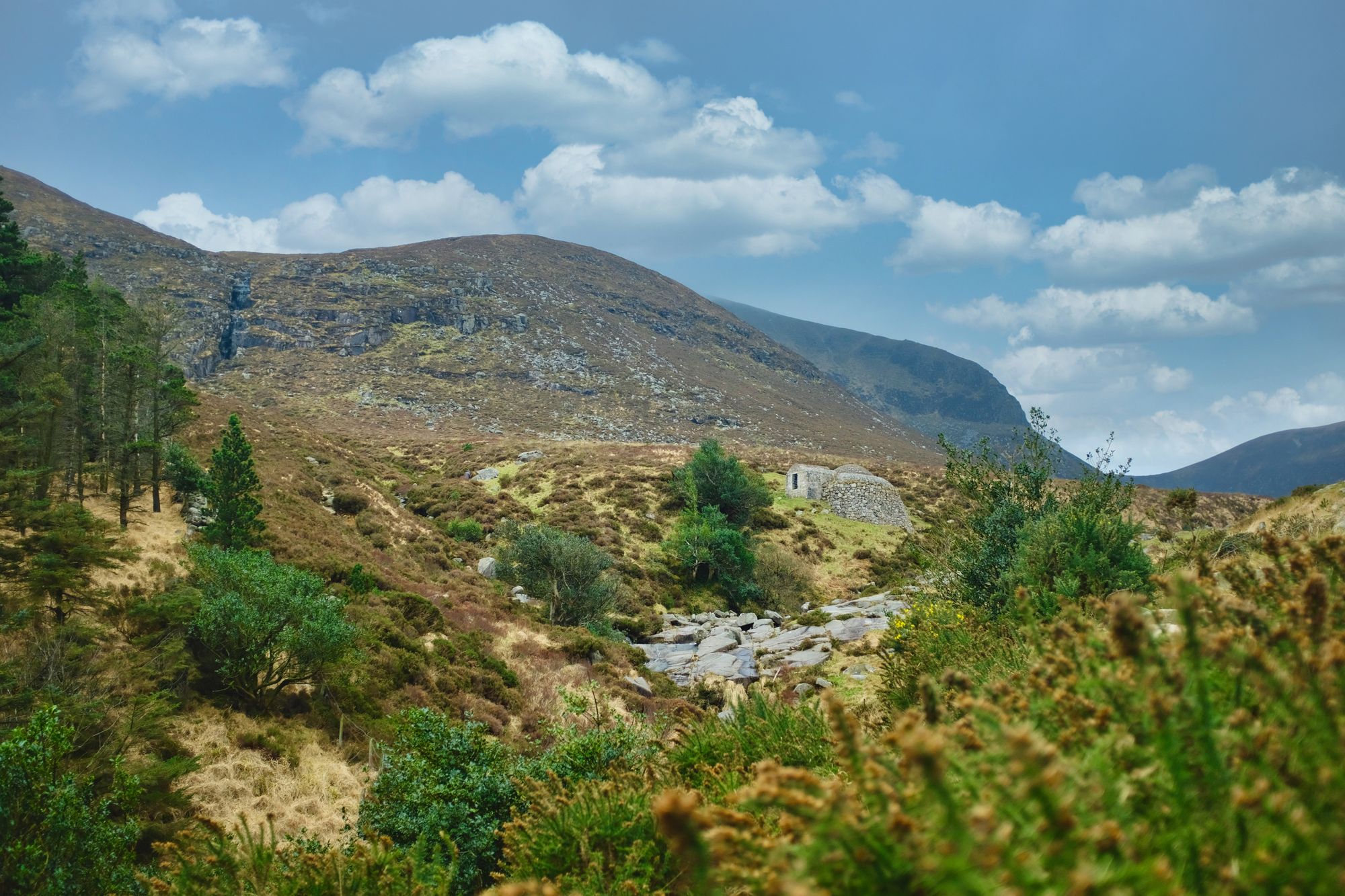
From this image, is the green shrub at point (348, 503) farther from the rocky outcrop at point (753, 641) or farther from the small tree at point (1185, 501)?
A: the small tree at point (1185, 501)

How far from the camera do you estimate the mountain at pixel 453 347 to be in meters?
79.8

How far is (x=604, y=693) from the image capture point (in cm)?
1327

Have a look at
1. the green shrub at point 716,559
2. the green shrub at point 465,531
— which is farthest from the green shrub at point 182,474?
the green shrub at point 716,559

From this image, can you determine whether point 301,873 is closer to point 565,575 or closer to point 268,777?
point 268,777

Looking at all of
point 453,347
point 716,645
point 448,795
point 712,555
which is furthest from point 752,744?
point 453,347

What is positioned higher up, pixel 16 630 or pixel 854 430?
pixel 854 430

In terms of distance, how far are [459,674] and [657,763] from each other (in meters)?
8.94

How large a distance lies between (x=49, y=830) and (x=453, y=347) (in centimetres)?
10310

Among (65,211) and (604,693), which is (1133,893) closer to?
(604,693)

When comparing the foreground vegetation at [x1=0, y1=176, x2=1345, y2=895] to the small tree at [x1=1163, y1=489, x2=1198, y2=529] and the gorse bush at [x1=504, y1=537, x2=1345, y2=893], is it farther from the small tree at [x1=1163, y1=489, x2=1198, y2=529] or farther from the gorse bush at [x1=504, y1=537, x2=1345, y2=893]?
the small tree at [x1=1163, y1=489, x2=1198, y2=529]

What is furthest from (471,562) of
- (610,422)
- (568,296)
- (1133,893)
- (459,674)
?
(568,296)

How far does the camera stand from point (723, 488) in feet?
104

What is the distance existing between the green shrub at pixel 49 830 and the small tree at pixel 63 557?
4251 millimetres

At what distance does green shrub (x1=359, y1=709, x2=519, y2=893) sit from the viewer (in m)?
5.32
